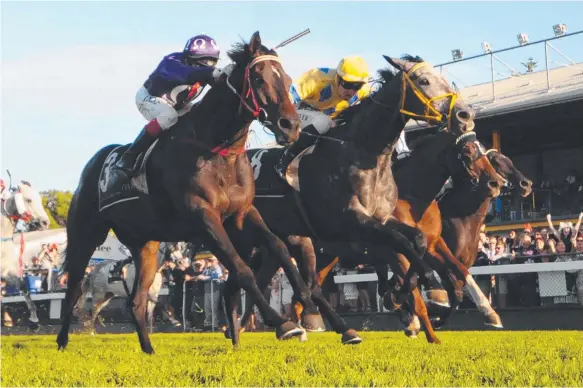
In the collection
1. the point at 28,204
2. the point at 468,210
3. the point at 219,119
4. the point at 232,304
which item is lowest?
the point at 232,304

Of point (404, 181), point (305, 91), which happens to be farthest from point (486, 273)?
point (305, 91)

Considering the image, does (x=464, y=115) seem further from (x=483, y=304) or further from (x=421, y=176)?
(x=483, y=304)

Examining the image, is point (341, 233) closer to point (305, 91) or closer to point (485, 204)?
point (305, 91)

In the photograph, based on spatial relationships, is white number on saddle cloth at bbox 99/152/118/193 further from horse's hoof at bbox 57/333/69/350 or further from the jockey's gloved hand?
the jockey's gloved hand

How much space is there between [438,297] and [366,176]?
54.8 inches

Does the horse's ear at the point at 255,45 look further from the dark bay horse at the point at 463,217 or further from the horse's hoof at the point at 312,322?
the dark bay horse at the point at 463,217

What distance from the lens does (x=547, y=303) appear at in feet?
45.3

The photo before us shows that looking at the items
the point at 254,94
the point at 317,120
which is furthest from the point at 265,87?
the point at 317,120

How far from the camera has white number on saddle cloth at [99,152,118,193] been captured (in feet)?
30.1

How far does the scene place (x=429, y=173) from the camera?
10594 mm

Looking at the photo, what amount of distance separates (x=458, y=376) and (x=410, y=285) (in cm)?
331

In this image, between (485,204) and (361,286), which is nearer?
(485,204)

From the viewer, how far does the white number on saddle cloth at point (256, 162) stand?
9.99 metres

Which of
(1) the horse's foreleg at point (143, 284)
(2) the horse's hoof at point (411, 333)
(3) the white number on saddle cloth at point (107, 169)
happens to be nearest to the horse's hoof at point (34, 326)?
(1) the horse's foreleg at point (143, 284)
